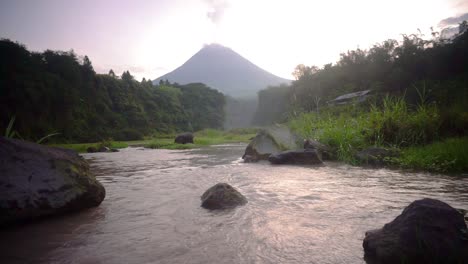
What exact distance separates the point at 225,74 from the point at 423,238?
190576 millimetres

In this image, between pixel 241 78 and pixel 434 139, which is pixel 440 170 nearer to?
pixel 434 139

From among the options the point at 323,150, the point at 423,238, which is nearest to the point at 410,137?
the point at 323,150

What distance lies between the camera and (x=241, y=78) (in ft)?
623

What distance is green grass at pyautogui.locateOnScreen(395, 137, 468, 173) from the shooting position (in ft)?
17.0

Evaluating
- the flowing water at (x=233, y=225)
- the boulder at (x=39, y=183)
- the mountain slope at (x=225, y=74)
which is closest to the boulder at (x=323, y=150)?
the flowing water at (x=233, y=225)

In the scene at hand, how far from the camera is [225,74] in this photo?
18775 cm

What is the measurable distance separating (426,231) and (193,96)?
87.5m

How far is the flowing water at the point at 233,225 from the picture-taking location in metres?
2.10

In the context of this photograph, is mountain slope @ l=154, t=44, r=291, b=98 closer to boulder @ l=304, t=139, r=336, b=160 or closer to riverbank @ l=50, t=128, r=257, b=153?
riverbank @ l=50, t=128, r=257, b=153

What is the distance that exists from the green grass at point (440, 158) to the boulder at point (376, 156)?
279 mm

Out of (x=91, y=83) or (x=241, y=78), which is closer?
(x=91, y=83)

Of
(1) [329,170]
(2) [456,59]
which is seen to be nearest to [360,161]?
(1) [329,170]

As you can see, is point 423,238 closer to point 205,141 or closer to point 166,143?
point 166,143

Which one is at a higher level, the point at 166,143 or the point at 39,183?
the point at 39,183
